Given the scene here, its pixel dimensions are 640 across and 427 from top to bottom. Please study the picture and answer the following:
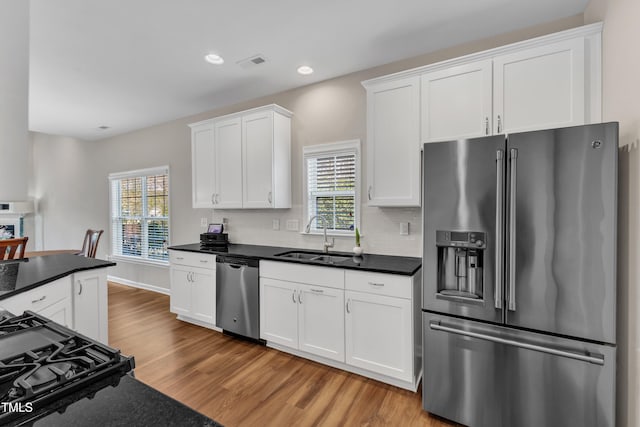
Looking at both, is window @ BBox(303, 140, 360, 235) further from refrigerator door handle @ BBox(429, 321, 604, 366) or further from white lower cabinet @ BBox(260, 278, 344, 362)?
refrigerator door handle @ BBox(429, 321, 604, 366)

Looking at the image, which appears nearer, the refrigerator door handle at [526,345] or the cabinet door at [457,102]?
the refrigerator door handle at [526,345]

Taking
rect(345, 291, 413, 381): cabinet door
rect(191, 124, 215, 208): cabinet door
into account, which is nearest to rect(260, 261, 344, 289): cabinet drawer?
rect(345, 291, 413, 381): cabinet door

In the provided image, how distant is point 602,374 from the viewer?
→ 1.57 m

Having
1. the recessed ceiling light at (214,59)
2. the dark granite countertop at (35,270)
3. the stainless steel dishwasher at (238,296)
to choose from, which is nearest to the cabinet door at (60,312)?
the dark granite countertop at (35,270)

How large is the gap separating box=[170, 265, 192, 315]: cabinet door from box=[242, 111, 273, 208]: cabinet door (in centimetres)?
108

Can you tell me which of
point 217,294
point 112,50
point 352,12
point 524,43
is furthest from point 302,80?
point 217,294

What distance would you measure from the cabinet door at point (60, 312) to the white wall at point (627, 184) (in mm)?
3262

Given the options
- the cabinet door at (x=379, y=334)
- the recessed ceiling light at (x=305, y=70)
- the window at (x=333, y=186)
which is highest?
the recessed ceiling light at (x=305, y=70)

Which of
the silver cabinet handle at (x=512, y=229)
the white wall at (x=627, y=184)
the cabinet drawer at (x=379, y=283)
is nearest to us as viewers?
the white wall at (x=627, y=184)

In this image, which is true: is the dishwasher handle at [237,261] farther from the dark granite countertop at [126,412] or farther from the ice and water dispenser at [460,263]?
the dark granite countertop at [126,412]

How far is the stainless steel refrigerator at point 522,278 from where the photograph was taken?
1.57 m

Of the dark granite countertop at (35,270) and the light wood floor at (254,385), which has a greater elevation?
the dark granite countertop at (35,270)

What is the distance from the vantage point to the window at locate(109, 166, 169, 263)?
4.98 m

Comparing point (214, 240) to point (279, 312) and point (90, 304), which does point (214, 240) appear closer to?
point (279, 312)
